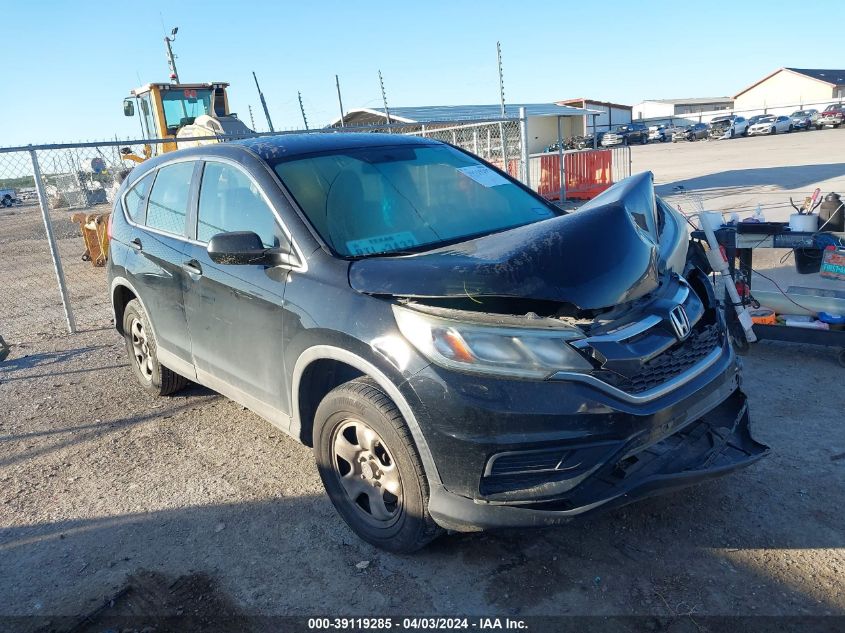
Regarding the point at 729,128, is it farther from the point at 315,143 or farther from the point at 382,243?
the point at 382,243

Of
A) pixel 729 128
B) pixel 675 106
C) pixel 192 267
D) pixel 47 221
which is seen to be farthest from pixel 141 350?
pixel 675 106

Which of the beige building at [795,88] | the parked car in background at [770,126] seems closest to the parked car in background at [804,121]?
the parked car in background at [770,126]

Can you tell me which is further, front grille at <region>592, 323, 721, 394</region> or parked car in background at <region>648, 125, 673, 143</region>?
parked car in background at <region>648, 125, 673, 143</region>

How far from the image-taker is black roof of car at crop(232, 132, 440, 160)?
386 cm

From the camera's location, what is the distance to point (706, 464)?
113 inches

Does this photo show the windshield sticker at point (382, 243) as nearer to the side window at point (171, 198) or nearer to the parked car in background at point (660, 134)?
the side window at point (171, 198)

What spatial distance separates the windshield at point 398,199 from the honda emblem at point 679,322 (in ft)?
3.73

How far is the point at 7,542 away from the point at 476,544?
244 centimetres

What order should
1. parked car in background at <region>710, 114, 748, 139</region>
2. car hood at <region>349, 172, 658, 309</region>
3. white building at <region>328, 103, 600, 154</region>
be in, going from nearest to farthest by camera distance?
car hood at <region>349, 172, 658, 309</region> → white building at <region>328, 103, 600, 154</region> → parked car in background at <region>710, 114, 748, 139</region>

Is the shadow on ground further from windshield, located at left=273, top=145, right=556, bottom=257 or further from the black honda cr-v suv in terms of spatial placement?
the black honda cr-v suv

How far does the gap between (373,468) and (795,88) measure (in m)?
93.9

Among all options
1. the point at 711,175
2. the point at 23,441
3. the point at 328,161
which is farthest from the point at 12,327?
the point at 711,175

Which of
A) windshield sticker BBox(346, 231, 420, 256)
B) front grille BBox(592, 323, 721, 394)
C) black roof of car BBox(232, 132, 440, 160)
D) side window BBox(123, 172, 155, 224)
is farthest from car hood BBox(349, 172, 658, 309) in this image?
side window BBox(123, 172, 155, 224)

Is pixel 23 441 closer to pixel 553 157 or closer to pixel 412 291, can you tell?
pixel 412 291
